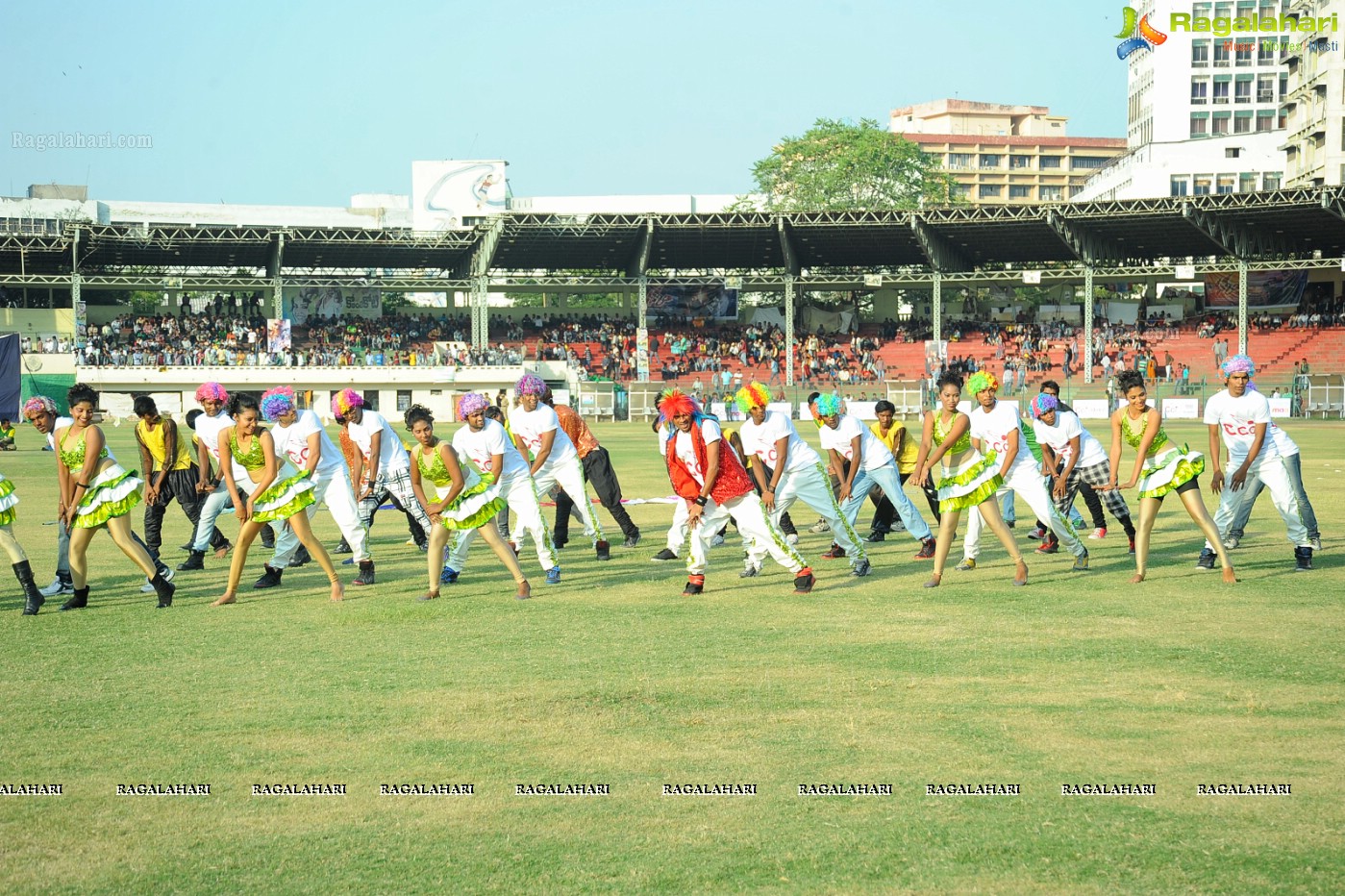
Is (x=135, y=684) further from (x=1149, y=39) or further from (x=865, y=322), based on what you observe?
(x=1149, y=39)

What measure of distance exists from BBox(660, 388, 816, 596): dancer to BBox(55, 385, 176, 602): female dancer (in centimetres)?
439

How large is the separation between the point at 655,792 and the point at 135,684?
3.85 m

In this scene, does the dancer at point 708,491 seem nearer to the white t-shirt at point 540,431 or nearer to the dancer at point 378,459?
the white t-shirt at point 540,431

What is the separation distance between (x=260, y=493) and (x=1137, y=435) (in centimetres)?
769

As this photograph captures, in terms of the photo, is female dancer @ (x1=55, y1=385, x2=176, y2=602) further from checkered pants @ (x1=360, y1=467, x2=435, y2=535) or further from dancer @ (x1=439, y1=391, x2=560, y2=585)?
checkered pants @ (x1=360, y1=467, x2=435, y2=535)

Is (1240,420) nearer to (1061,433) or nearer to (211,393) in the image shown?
(1061,433)

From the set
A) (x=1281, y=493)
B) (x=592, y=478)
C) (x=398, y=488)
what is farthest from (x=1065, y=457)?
(x=398, y=488)

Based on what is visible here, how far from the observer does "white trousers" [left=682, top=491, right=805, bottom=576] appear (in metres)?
10.8

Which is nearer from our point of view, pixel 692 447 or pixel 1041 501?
pixel 692 447

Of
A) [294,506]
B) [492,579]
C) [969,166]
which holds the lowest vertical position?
[492,579]

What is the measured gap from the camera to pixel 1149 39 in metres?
88.9

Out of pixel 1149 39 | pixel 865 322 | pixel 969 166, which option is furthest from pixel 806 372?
pixel 969 166

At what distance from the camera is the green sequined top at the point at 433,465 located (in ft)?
35.8

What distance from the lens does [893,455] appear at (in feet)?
46.2
